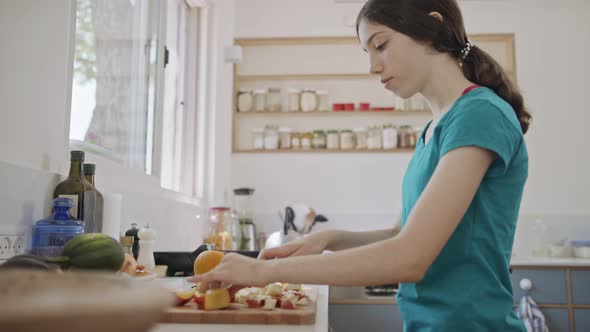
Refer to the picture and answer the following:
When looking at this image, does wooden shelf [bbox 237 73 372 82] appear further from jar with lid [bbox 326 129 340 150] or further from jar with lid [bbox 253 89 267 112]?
jar with lid [bbox 326 129 340 150]

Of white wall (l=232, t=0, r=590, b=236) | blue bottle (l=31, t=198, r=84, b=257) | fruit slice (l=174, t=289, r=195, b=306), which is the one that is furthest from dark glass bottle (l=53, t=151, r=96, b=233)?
white wall (l=232, t=0, r=590, b=236)

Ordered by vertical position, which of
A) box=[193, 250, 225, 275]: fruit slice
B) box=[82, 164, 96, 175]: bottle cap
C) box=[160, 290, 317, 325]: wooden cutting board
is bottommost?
box=[160, 290, 317, 325]: wooden cutting board

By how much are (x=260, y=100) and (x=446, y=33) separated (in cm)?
299

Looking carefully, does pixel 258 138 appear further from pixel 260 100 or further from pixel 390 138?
pixel 390 138

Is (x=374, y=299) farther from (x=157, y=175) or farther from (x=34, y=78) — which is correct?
(x=34, y=78)

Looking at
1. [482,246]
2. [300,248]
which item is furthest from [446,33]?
[300,248]

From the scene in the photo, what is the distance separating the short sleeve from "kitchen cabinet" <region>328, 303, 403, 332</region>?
7.11 feet

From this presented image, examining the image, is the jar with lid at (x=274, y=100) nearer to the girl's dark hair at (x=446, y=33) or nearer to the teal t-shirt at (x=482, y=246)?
the girl's dark hair at (x=446, y=33)

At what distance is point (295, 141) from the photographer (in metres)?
3.97

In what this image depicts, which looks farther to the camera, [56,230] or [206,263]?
[206,263]

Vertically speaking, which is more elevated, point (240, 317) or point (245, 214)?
point (245, 214)

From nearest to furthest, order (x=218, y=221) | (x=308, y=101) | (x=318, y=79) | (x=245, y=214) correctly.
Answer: (x=218, y=221), (x=245, y=214), (x=308, y=101), (x=318, y=79)

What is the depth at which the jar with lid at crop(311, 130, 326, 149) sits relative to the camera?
3.94 meters

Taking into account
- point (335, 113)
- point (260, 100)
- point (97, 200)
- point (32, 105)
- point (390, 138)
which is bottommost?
point (97, 200)
